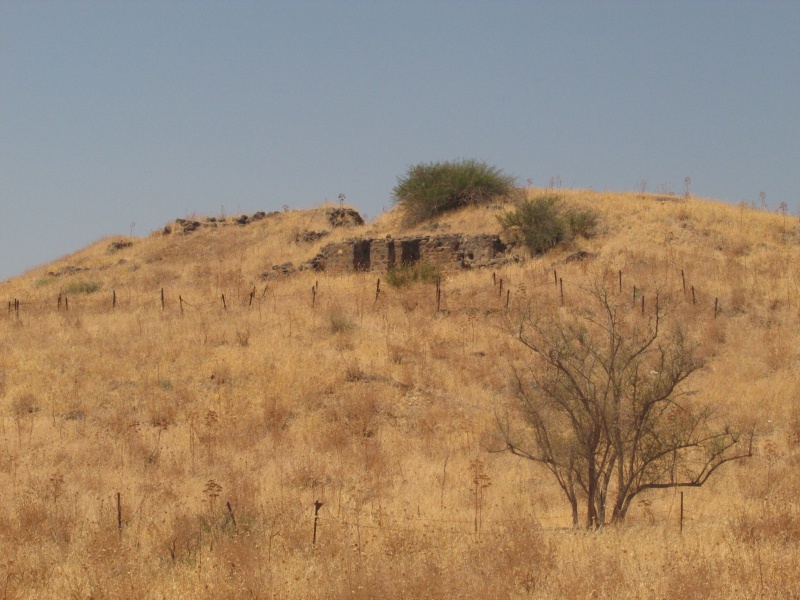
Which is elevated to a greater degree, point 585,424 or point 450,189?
point 450,189

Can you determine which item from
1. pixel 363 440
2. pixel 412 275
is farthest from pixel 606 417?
pixel 412 275

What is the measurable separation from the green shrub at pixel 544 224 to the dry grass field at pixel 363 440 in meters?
0.63

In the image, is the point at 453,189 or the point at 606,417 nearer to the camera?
the point at 606,417

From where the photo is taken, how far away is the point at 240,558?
7133mm

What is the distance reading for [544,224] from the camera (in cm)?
2417

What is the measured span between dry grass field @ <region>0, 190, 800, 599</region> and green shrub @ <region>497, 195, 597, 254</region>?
0.63 m

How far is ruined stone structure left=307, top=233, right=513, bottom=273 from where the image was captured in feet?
77.8

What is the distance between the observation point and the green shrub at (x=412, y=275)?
21297mm

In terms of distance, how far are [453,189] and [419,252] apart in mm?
5264

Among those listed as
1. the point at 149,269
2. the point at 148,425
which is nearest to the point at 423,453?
the point at 148,425

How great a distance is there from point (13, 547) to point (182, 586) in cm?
229

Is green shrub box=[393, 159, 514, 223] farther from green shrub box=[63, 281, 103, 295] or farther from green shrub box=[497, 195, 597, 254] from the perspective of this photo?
green shrub box=[63, 281, 103, 295]

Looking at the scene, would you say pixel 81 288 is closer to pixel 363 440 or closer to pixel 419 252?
pixel 419 252

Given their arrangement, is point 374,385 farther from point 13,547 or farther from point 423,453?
point 13,547
